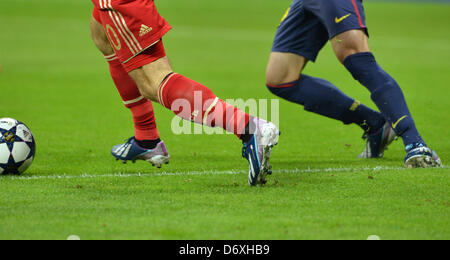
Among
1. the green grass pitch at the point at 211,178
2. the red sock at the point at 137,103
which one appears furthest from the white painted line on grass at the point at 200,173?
the red sock at the point at 137,103

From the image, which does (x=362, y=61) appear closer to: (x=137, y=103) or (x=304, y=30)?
(x=304, y=30)

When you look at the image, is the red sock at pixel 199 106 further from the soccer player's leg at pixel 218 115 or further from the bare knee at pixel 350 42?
the bare knee at pixel 350 42

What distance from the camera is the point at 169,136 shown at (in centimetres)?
781

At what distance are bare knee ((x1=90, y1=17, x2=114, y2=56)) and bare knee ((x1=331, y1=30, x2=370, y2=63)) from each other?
170 cm

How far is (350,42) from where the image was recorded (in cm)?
544

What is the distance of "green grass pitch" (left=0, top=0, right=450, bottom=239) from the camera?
3740 mm

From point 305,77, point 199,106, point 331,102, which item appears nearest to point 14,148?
point 199,106

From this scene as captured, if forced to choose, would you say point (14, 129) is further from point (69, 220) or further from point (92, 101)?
point (92, 101)

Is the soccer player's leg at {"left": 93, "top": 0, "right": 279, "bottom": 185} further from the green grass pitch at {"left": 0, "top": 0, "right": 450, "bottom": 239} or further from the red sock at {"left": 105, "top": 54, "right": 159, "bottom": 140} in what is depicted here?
the red sock at {"left": 105, "top": 54, "right": 159, "bottom": 140}

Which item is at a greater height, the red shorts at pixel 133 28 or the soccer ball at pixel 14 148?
the red shorts at pixel 133 28

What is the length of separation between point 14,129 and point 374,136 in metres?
2.88

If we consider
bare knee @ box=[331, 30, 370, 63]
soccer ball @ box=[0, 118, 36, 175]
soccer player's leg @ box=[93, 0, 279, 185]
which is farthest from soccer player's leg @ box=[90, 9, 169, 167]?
bare knee @ box=[331, 30, 370, 63]

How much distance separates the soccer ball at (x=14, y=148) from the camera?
519cm
